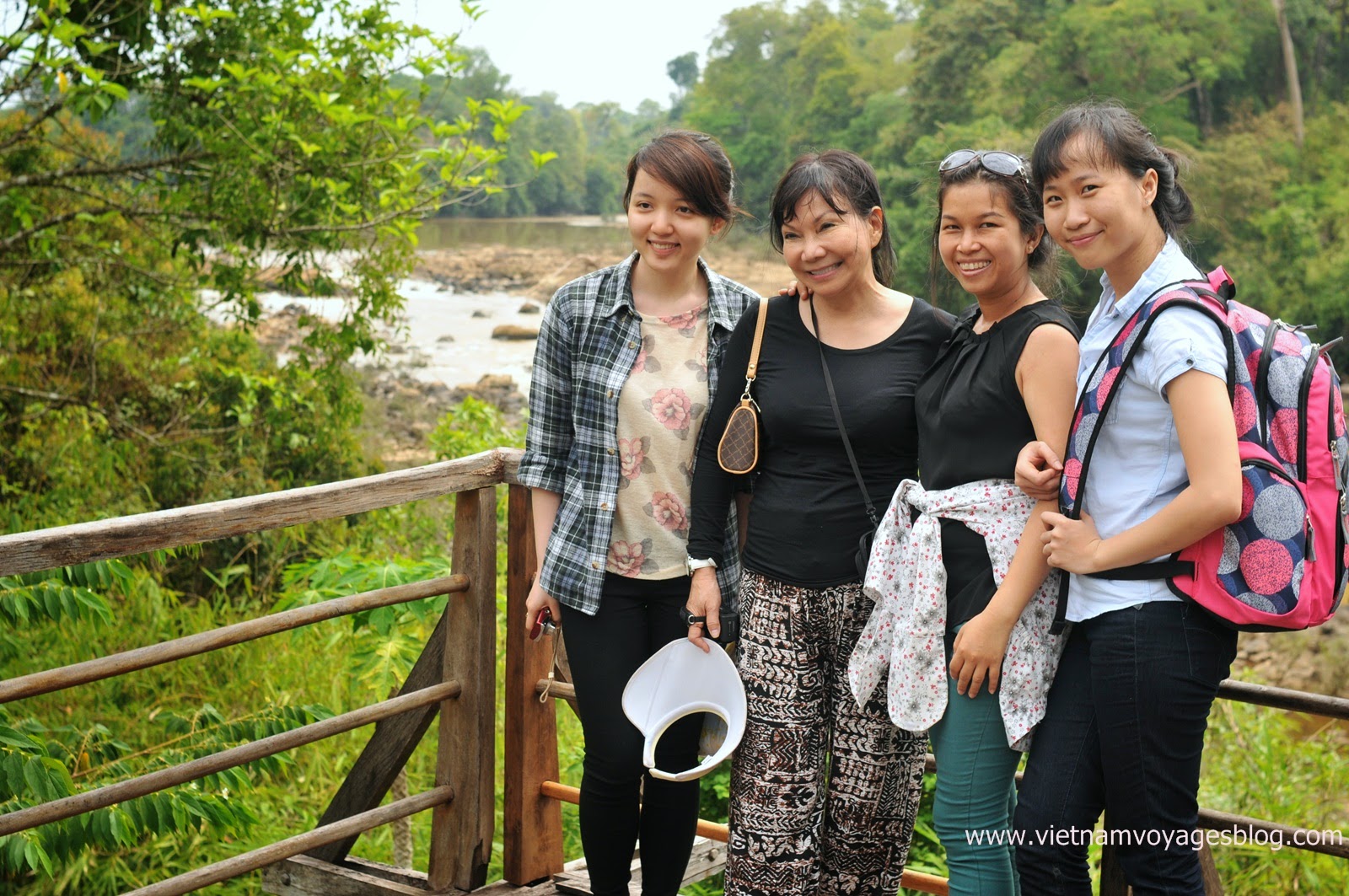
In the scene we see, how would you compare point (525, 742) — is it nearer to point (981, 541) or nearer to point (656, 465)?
point (656, 465)

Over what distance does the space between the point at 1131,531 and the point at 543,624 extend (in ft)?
3.53

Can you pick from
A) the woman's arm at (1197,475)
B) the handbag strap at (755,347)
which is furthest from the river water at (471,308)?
the woman's arm at (1197,475)

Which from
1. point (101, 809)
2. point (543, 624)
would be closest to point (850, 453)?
point (543, 624)

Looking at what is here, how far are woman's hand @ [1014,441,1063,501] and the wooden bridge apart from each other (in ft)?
2.57

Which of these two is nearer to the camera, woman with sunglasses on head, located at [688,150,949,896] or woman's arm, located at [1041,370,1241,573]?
woman's arm, located at [1041,370,1241,573]

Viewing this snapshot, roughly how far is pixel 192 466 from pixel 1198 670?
6.48m

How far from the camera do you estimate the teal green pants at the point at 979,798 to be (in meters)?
1.72

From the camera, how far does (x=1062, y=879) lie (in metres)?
1.61

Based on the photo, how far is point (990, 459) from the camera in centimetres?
175

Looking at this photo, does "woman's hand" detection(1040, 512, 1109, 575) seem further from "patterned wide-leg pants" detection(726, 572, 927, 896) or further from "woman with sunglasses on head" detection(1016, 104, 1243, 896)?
"patterned wide-leg pants" detection(726, 572, 927, 896)

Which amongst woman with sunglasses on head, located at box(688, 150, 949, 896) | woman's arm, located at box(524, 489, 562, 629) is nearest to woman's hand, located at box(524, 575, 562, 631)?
woman's arm, located at box(524, 489, 562, 629)

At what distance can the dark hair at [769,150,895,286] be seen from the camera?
75.3 inches

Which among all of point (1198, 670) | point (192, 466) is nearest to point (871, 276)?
point (1198, 670)

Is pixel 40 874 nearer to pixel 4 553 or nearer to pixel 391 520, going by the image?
pixel 4 553
